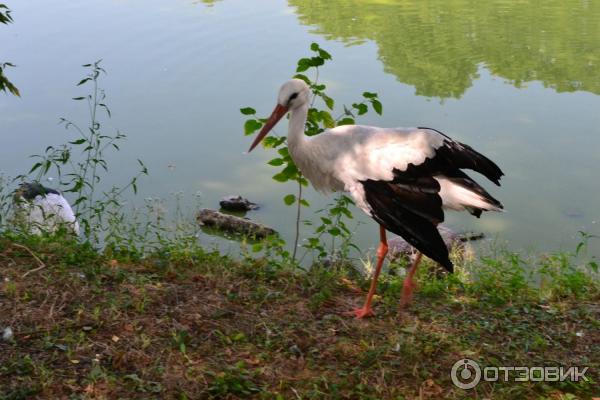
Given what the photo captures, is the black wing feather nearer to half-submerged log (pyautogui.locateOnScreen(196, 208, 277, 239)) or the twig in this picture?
the twig

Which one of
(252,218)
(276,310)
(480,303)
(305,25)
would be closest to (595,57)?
(305,25)

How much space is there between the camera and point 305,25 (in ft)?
41.0

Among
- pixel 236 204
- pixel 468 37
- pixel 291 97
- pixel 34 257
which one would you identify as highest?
pixel 291 97

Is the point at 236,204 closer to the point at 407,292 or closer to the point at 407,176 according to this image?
the point at 407,292

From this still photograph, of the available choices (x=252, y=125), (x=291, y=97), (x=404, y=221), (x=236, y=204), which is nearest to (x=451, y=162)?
(x=404, y=221)

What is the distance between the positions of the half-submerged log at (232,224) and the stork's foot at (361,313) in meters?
2.47

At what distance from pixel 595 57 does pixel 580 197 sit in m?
4.38

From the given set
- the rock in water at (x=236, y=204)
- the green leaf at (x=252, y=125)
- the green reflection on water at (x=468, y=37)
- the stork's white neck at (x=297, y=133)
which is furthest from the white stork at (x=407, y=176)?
the green reflection on water at (x=468, y=37)

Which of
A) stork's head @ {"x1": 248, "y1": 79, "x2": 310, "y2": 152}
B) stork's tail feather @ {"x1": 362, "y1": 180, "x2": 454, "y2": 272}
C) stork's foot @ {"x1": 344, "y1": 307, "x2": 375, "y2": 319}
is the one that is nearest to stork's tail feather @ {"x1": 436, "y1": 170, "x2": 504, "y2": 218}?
stork's tail feather @ {"x1": 362, "y1": 180, "x2": 454, "y2": 272}

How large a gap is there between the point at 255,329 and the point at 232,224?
3092 mm

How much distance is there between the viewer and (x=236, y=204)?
23.7ft

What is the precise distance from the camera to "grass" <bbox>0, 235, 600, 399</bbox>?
11.1 feet

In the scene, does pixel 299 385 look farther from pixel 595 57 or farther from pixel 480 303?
pixel 595 57

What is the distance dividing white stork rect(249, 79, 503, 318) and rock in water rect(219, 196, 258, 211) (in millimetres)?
2817
